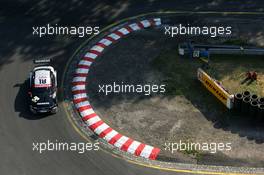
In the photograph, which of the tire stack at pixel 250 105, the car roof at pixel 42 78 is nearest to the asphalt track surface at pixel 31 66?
the car roof at pixel 42 78

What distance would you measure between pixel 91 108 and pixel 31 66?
7.10 meters

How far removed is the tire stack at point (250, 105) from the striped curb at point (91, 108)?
7.04 metres

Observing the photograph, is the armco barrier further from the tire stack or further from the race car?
the race car

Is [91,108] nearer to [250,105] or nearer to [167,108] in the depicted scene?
[167,108]

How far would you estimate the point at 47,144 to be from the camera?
3331 centimetres

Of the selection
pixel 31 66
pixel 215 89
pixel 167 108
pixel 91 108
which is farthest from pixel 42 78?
pixel 215 89

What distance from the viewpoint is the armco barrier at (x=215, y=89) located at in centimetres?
3531

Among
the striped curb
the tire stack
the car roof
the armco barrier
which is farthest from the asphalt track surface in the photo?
the tire stack

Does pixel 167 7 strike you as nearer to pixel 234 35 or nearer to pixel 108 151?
pixel 234 35

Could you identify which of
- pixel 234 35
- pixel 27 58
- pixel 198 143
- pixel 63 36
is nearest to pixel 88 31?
pixel 63 36

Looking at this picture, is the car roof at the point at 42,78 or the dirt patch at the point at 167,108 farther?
the car roof at the point at 42,78

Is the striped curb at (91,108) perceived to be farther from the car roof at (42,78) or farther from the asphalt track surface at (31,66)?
the car roof at (42,78)

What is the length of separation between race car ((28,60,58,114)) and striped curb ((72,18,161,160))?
6.16 feet

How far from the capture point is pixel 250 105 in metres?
34.6
